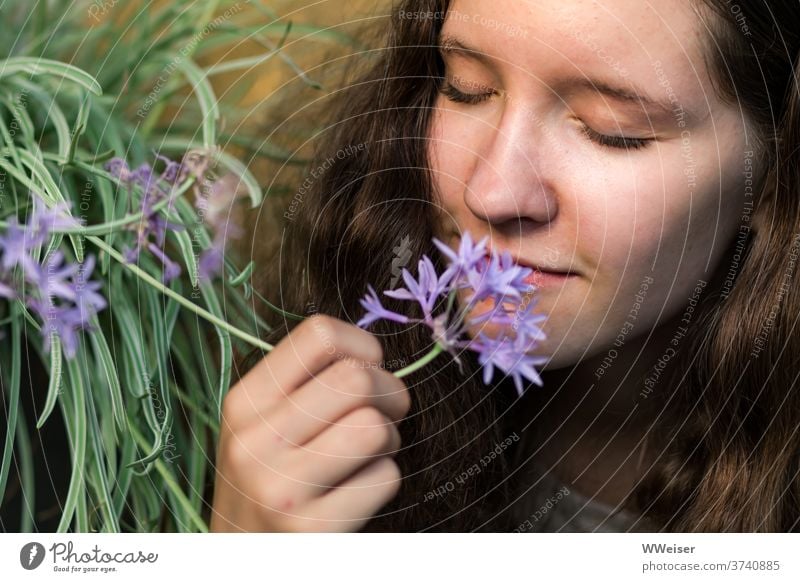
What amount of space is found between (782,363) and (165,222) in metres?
0.39

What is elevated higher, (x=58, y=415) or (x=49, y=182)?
(x=49, y=182)

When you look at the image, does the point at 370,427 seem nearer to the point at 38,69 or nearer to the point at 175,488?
the point at 175,488

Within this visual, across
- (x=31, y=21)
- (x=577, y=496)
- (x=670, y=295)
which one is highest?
(x=31, y=21)

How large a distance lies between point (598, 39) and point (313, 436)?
256mm

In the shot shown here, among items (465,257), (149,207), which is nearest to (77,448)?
(149,207)

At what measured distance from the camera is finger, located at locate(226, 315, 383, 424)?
0.45 metres

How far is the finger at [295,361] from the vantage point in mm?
449

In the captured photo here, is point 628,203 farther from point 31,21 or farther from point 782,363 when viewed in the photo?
point 31,21

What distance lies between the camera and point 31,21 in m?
0.51

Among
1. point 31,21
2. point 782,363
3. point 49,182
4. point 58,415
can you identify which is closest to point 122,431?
point 58,415

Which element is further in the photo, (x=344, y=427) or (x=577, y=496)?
(x=577, y=496)

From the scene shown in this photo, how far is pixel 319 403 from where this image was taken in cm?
44

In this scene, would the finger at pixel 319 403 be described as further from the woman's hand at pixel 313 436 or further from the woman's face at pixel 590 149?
the woman's face at pixel 590 149

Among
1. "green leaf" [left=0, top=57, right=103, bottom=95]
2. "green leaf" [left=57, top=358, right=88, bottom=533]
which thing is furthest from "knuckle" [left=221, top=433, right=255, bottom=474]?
"green leaf" [left=0, top=57, right=103, bottom=95]
